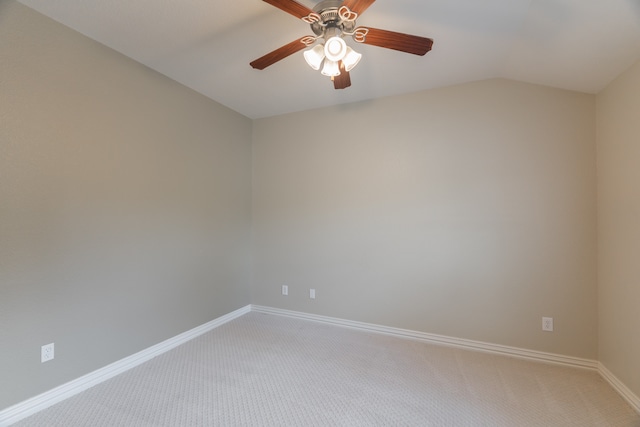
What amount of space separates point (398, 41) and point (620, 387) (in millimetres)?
2752

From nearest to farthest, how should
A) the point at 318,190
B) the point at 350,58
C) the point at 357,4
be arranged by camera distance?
the point at 357,4
the point at 350,58
the point at 318,190

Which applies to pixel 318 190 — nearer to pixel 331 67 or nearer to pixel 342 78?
pixel 342 78

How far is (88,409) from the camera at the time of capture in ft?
5.66

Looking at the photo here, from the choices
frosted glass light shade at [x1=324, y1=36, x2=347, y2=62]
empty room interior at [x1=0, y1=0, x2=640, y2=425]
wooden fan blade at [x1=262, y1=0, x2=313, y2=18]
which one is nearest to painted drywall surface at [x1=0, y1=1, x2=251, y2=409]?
empty room interior at [x1=0, y1=0, x2=640, y2=425]

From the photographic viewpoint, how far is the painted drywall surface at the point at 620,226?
1750 millimetres

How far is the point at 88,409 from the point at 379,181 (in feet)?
9.64

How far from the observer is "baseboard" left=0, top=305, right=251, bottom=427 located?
1.62m

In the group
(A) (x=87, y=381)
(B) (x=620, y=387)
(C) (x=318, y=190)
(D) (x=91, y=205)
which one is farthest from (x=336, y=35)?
(B) (x=620, y=387)

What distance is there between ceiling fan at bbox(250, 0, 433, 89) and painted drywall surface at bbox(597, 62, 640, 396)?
1592mm

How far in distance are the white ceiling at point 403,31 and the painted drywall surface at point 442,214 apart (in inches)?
13.1

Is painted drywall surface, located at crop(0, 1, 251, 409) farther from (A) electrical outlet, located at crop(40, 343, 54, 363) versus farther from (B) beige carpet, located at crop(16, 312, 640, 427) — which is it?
(B) beige carpet, located at crop(16, 312, 640, 427)

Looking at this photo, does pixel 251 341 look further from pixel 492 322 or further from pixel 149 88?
pixel 149 88

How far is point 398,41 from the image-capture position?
1.44 meters

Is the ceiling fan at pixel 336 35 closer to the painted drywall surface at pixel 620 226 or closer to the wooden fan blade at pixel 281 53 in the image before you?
the wooden fan blade at pixel 281 53
